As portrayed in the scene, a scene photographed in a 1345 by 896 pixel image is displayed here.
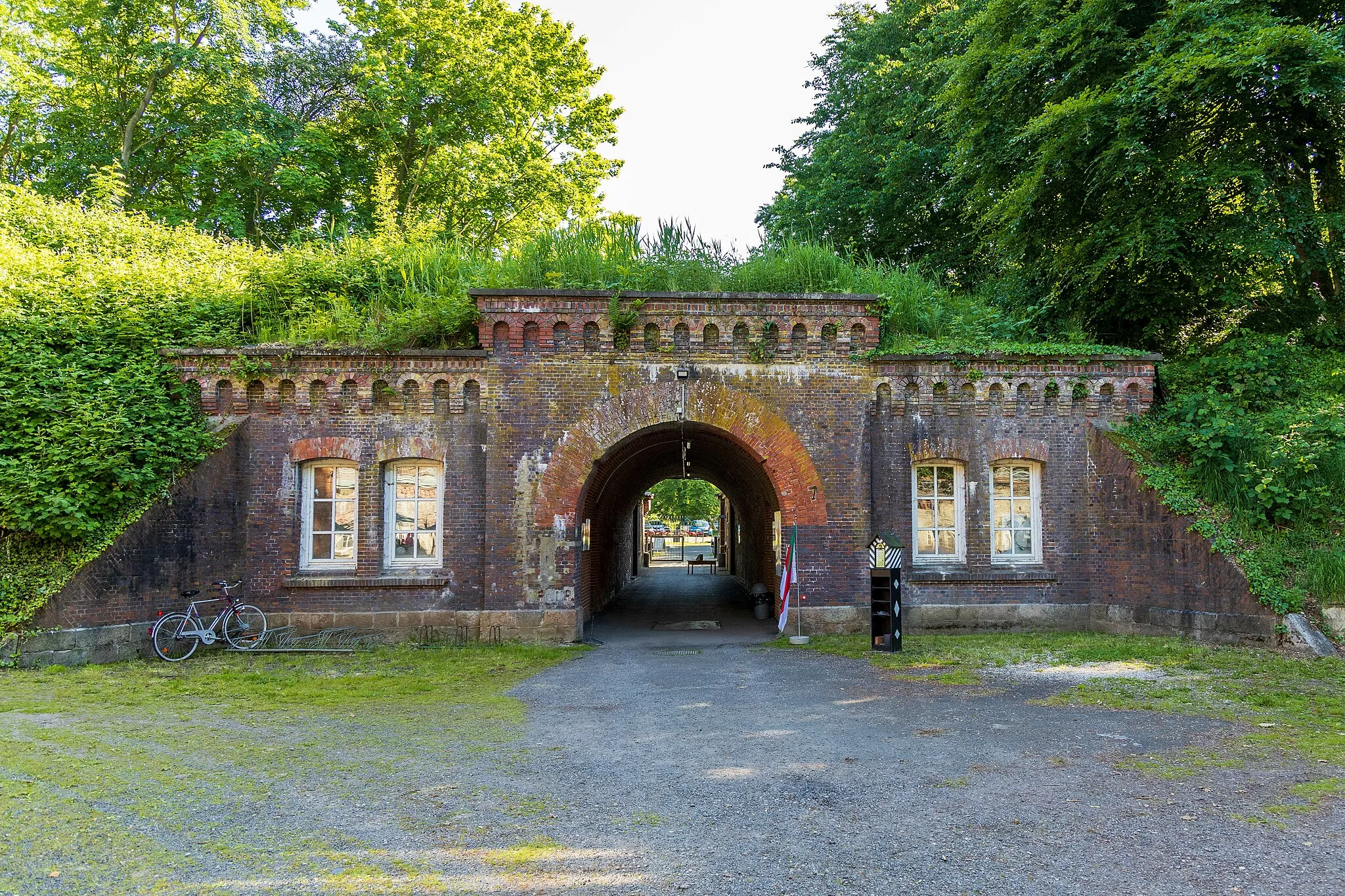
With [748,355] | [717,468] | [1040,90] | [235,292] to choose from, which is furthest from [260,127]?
[1040,90]

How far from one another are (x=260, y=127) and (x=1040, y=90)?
21.0m

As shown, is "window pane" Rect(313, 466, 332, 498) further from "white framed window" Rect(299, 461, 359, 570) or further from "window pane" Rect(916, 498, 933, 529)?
"window pane" Rect(916, 498, 933, 529)

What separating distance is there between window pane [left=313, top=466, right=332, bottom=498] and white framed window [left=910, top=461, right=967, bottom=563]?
947 cm

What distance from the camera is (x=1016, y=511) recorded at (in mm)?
12984

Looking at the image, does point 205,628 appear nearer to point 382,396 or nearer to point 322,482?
point 322,482

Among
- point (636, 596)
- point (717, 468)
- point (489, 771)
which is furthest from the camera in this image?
point (636, 596)

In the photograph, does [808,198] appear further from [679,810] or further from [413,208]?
[679,810]

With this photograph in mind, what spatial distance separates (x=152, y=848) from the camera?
14.6 ft

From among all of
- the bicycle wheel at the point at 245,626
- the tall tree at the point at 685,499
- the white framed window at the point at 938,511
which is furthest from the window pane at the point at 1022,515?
the tall tree at the point at 685,499

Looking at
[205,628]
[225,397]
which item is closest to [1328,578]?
[205,628]

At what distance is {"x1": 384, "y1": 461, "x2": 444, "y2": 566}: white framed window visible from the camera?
40.3ft

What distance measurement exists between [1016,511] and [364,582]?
1055cm

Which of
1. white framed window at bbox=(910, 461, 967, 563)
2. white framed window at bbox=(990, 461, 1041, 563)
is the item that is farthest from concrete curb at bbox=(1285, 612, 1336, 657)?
white framed window at bbox=(910, 461, 967, 563)

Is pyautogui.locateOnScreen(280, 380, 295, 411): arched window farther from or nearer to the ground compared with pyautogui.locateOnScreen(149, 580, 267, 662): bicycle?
farther from the ground
